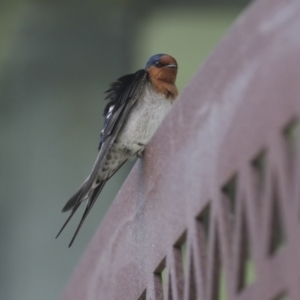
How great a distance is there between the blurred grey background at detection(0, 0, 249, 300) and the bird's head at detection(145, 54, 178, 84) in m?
0.83

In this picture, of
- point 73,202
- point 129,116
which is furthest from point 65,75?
point 73,202

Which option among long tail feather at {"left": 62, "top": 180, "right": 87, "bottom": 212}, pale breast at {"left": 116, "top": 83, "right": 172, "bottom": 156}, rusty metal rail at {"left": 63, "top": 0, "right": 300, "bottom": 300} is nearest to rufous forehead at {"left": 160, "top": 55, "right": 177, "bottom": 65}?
pale breast at {"left": 116, "top": 83, "right": 172, "bottom": 156}

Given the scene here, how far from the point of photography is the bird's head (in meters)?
2.35

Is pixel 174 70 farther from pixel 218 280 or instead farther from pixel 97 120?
pixel 218 280

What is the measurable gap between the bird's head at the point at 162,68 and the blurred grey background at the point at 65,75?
0.83 meters

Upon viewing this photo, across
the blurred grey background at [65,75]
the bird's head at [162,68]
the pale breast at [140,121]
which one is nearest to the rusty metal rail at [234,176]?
the pale breast at [140,121]

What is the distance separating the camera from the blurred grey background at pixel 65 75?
10.9ft

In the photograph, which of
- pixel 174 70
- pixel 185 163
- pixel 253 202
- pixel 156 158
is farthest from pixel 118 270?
pixel 174 70

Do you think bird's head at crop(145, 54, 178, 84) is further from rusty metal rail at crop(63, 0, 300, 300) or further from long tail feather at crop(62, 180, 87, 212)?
rusty metal rail at crop(63, 0, 300, 300)

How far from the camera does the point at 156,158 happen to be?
1261 millimetres

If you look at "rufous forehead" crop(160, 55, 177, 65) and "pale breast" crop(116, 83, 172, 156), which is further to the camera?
"rufous forehead" crop(160, 55, 177, 65)

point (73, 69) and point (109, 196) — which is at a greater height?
point (73, 69)

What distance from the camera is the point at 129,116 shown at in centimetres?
222

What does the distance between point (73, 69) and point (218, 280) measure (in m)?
2.53
